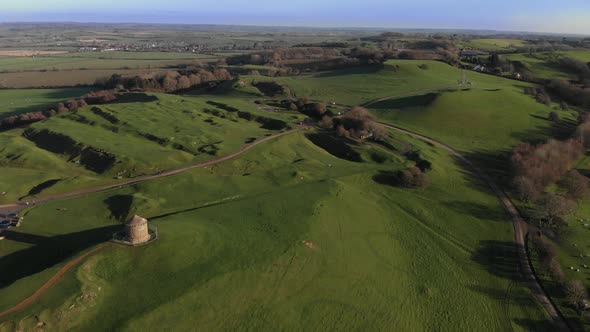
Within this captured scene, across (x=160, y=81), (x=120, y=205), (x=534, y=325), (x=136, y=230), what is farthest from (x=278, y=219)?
(x=160, y=81)

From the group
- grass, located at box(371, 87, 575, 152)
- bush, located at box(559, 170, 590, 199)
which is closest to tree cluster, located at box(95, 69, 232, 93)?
grass, located at box(371, 87, 575, 152)

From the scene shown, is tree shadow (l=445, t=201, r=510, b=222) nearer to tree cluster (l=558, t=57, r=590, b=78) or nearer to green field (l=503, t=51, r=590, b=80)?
green field (l=503, t=51, r=590, b=80)

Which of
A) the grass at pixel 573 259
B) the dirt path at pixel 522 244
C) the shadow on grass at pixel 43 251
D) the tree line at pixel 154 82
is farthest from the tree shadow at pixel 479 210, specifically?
the tree line at pixel 154 82

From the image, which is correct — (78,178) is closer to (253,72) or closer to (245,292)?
(245,292)

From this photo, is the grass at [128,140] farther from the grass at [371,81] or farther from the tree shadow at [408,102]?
the grass at [371,81]

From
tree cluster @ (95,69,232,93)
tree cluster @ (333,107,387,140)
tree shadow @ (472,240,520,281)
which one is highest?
tree cluster @ (95,69,232,93)

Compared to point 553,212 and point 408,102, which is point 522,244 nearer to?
point 553,212

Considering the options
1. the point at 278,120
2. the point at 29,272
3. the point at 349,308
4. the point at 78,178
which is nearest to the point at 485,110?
the point at 278,120
